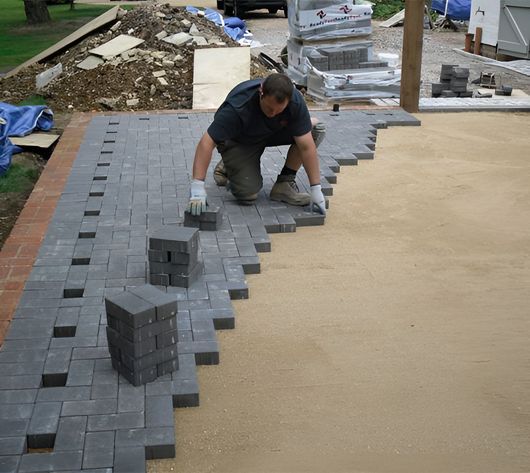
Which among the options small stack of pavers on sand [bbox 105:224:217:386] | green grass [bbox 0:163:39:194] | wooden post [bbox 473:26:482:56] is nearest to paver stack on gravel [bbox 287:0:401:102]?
green grass [bbox 0:163:39:194]

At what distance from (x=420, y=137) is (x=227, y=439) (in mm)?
5779

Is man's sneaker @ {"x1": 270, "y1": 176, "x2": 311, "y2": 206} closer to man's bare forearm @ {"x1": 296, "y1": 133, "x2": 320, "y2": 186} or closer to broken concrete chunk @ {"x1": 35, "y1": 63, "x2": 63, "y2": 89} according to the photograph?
man's bare forearm @ {"x1": 296, "y1": 133, "x2": 320, "y2": 186}

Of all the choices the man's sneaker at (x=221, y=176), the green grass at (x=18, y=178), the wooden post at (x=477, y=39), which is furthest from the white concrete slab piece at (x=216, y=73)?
the wooden post at (x=477, y=39)

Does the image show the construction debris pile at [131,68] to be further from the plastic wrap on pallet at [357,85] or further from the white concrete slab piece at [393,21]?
the white concrete slab piece at [393,21]

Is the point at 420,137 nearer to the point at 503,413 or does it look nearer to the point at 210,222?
the point at 210,222

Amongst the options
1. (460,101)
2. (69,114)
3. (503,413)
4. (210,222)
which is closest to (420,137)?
(460,101)

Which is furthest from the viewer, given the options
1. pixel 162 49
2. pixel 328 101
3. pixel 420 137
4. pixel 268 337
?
pixel 162 49

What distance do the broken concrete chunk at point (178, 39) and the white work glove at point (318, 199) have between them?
23.2 ft

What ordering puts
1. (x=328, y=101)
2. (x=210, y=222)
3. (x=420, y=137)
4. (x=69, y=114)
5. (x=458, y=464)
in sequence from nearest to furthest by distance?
(x=458, y=464) < (x=210, y=222) < (x=420, y=137) < (x=69, y=114) < (x=328, y=101)

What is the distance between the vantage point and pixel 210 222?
5.23 m

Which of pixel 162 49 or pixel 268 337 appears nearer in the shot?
pixel 268 337

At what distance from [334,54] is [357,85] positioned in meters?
1.10

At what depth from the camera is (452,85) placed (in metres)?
10.8

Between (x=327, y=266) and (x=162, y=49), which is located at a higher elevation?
(x=162, y=49)
